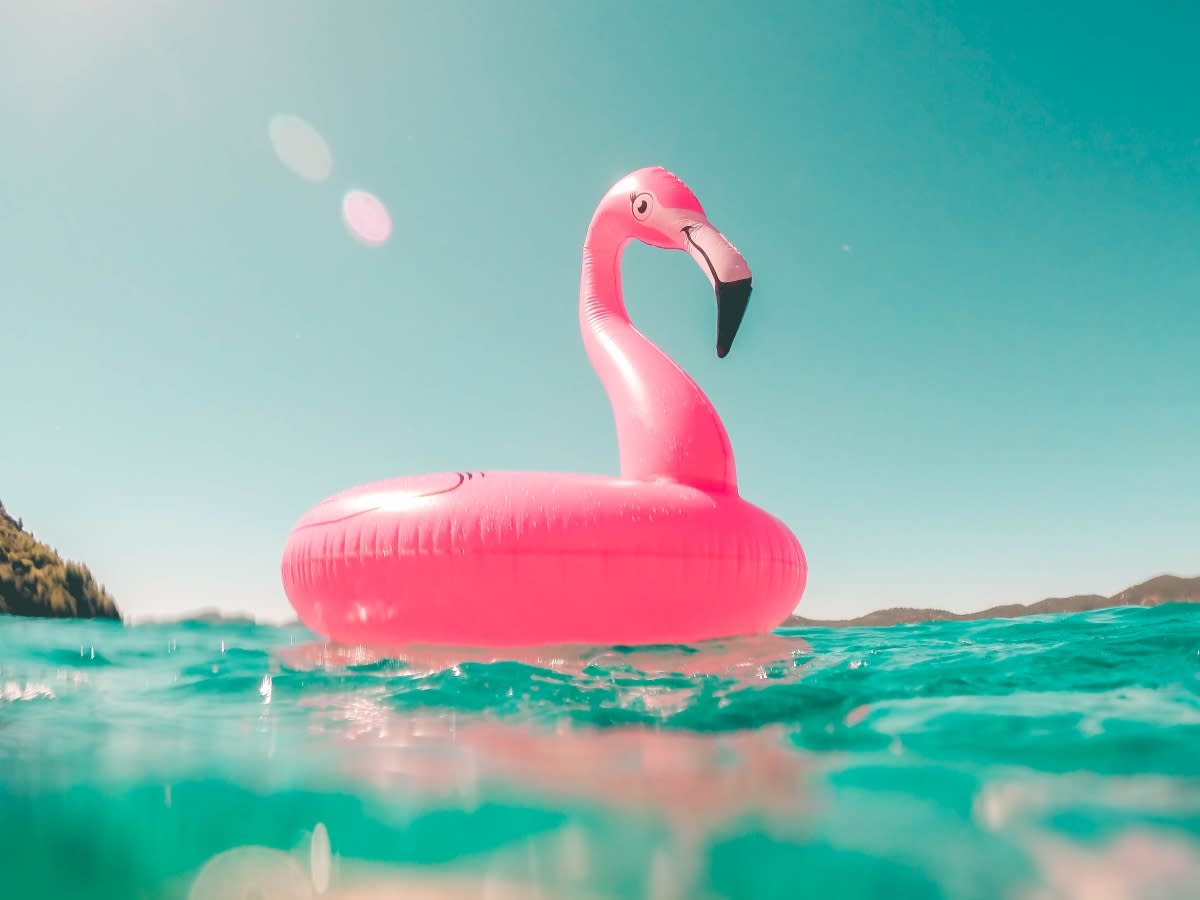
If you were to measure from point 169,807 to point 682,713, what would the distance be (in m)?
1.64

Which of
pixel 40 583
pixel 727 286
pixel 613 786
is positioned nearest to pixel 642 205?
pixel 727 286

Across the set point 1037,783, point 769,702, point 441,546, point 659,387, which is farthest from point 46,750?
point 659,387

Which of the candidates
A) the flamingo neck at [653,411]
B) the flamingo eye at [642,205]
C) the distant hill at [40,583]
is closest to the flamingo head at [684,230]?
the flamingo eye at [642,205]

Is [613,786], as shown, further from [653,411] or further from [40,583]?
[40,583]

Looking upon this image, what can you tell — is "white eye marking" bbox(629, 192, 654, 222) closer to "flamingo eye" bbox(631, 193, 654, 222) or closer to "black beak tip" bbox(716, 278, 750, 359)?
"flamingo eye" bbox(631, 193, 654, 222)

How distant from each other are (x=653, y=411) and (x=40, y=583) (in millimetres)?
4717

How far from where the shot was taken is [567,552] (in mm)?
3537

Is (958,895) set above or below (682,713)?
below

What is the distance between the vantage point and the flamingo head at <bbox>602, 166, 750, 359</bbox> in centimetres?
452

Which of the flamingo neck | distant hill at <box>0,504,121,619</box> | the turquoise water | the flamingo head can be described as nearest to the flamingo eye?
the flamingo head

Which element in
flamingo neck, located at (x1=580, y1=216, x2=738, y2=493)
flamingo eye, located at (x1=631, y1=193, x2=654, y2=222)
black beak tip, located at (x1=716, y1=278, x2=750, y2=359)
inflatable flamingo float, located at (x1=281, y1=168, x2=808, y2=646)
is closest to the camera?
inflatable flamingo float, located at (x1=281, y1=168, x2=808, y2=646)

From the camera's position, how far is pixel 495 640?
11.7 ft

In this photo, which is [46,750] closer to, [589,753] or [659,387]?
[589,753]

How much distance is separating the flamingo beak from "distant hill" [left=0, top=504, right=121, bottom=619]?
5218mm
